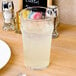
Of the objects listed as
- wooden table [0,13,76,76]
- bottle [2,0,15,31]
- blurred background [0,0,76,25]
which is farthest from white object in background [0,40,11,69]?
blurred background [0,0,76,25]

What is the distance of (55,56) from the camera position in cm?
72

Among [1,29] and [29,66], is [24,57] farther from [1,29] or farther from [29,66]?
[1,29]

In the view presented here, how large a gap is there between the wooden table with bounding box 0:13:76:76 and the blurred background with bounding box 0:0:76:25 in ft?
0.19

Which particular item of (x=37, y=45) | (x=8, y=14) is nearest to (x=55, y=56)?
(x=37, y=45)

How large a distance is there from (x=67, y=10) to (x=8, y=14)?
0.87 feet

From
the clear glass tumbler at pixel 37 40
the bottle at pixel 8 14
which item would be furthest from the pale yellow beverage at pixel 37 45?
the bottle at pixel 8 14

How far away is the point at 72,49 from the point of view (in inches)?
30.0

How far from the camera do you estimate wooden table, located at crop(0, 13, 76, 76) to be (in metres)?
0.63

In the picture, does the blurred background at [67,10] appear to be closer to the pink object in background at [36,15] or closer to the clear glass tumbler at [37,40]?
the pink object in background at [36,15]

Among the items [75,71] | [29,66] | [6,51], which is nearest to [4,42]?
[6,51]

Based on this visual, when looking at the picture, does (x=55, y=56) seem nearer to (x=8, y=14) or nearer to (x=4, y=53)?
(x=4, y=53)

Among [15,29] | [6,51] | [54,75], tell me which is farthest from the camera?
[15,29]

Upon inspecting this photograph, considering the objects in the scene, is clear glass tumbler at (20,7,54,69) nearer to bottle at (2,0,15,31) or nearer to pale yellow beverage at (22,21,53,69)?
pale yellow beverage at (22,21,53,69)

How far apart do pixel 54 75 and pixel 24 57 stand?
0.39ft
